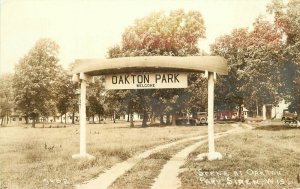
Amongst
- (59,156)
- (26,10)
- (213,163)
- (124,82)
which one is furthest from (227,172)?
(26,10)

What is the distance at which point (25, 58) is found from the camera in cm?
4378

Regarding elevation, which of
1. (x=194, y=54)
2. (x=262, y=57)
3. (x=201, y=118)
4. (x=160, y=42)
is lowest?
(x=201, y=118)

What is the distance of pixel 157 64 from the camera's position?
40.1ft

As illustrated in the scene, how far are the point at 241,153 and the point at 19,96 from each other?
37250 millimetres

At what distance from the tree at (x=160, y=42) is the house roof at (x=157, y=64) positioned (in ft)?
25.0

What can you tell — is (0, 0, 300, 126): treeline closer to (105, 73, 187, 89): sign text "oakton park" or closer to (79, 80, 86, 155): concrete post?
(105, 73, 187, 89): sign text "oakton park"

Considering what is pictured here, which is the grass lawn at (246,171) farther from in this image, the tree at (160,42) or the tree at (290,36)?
the tree at (290,36)

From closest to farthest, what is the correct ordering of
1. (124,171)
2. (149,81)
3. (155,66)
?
(124,171), (155,66), (149,81)

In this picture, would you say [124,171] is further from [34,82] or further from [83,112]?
[34,82]

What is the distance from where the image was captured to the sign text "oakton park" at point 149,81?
506 inches

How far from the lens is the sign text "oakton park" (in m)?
12.9

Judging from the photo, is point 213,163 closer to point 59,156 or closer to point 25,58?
point 59,156

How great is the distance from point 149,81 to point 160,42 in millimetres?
17703

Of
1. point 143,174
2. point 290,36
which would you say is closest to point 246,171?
point 143,174
